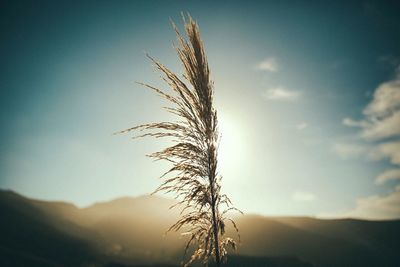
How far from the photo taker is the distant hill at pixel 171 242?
113m

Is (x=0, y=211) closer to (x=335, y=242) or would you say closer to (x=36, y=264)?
(x=36, y=264)

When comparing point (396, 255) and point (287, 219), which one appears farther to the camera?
point (287, 219)

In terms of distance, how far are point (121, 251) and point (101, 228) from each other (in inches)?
1746

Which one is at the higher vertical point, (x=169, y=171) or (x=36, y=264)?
(x=36, y=264)

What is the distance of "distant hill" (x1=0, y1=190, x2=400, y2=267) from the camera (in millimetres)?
113250

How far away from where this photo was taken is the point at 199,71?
16.4 feet

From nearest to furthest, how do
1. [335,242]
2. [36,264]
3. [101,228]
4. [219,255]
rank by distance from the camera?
1. [219,255]
2. [36,264]
3. [335,242]
4. [101,228]

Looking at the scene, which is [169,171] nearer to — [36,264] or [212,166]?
[212,166]

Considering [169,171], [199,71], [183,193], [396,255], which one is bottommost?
[183,193]

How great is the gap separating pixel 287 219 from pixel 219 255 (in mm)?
162530

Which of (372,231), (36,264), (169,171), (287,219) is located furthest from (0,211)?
(372,231)

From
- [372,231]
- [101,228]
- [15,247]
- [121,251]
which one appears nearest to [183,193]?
[15,247]

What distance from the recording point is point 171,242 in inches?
5792

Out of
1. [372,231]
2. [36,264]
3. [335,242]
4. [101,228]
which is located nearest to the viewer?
[36,264]
